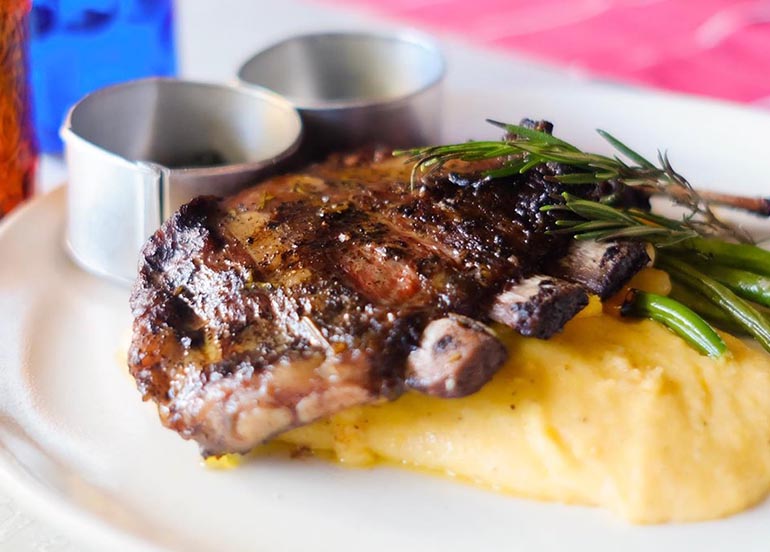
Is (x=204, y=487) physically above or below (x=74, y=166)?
below

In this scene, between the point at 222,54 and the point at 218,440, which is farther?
the point at 222,54

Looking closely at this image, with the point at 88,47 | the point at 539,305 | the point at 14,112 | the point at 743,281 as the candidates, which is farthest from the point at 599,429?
the point at 88,47

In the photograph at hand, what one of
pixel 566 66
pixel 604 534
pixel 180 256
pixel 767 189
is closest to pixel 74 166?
pixel 180 256

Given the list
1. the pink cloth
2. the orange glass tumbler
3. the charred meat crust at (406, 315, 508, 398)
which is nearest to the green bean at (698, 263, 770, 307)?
the charred meat crust at (406, 315, 508, 398)

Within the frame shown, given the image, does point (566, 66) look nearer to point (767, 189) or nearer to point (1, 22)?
point (767, 189)

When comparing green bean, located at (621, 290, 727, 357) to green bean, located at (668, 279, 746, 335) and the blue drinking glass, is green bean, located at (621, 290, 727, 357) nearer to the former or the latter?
green bean, located at (668, 279, 746, 335)

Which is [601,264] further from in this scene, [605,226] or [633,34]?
[633,34]

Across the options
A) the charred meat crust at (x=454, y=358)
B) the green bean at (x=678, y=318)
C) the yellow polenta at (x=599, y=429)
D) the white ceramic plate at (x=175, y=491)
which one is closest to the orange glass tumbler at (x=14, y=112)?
the white ceramic plate at (x=175, y=491)
